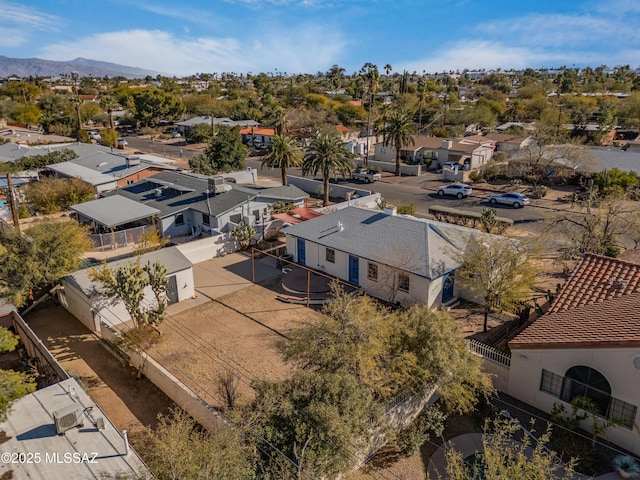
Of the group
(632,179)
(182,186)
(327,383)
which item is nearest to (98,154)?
(182,186)

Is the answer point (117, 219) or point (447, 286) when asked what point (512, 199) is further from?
point (117, 219)

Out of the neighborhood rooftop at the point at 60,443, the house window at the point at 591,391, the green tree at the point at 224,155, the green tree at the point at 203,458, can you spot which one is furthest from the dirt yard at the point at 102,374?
the green tree at the point at 224,155

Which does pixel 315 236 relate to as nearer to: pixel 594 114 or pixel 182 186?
pixel 182 186

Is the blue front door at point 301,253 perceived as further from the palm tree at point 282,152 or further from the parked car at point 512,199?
the parked car at point 512,199

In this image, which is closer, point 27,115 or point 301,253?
point 301,253

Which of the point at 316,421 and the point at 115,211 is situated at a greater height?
the point at 115,211

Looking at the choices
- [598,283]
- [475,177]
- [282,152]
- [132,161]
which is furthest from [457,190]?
[132,161]
